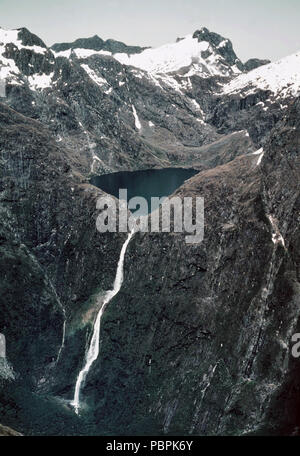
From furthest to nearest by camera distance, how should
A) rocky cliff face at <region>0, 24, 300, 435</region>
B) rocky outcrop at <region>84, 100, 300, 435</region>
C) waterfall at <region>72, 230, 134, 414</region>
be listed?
waterfall at <region>72, 230, 134, 414</region> → rocky cliff face at <region>0, 24, 300, 435</region> → rocky outcrop at <region>84, 100, 300, 435</region>

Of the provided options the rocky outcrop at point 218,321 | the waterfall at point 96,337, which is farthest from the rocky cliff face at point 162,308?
the waterfall at point 96,337

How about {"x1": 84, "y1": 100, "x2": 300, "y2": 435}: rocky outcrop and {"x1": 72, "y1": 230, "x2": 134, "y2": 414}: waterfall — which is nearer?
{"x1": 84, "y1": 100, "x2": 300, "y2": 435}: rocky outcrop

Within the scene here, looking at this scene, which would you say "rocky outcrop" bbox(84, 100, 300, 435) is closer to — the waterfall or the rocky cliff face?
the rocky cliff face

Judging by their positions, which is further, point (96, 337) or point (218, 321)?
point (96, 337)

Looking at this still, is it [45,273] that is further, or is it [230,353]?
[45,273]

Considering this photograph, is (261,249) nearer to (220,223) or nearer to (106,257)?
(220,223)

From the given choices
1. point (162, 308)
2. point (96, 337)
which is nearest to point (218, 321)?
point (162, 308)

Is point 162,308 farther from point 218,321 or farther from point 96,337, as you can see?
point 96,337

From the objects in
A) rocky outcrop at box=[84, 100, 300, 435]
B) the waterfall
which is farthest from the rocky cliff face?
the waterfall

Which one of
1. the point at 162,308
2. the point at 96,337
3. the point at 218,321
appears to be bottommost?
the point at 96,337

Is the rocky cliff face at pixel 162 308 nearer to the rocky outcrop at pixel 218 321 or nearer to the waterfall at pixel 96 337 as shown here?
the rocky outcrop at pixel 218 321
